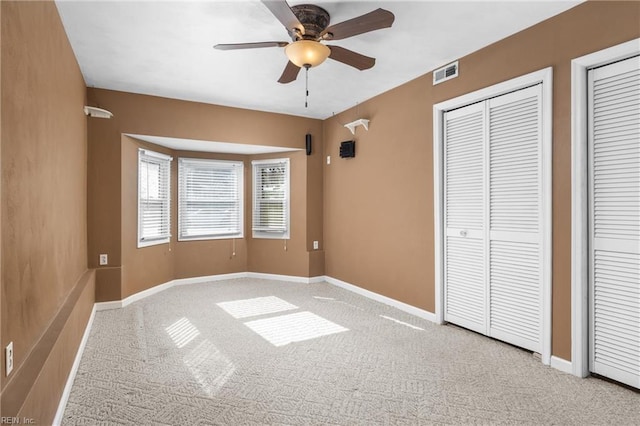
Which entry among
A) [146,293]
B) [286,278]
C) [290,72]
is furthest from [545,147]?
[146,293]

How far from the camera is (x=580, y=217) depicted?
8.75 ft

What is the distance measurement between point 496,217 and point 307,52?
220 cm

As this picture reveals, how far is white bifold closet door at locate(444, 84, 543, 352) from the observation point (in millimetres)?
3043

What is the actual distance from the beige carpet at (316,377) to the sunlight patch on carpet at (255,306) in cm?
11

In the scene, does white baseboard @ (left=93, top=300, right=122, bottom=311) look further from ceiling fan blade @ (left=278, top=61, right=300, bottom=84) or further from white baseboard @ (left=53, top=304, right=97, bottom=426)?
ceiling fan blade @ (left=278, top=61, right=300, bottom=84)

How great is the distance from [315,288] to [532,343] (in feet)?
10.2

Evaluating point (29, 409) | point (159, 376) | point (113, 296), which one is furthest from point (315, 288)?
point (29, 409)

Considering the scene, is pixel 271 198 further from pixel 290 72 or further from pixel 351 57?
pixel 351 57

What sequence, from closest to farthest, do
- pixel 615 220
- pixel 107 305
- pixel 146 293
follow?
1. pixel 615 220
2. pixel 107 305
3. pixel 146 293

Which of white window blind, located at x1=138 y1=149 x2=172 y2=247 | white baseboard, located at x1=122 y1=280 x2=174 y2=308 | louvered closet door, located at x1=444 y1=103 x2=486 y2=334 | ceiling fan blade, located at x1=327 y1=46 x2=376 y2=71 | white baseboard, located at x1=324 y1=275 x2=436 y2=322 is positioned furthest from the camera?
white window blind, located at x1=138 y1=149 x2=172 y2=247

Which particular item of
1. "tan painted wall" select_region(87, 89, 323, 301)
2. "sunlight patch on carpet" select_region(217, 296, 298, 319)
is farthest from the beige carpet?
"tan painted wall" select_region(87, 89, 323, 301)

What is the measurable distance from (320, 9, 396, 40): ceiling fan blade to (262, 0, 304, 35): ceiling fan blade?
224mm

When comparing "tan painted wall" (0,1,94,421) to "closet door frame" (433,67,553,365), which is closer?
"tan painted wall" (0,1,94,421)

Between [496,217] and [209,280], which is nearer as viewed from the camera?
[496,217]
